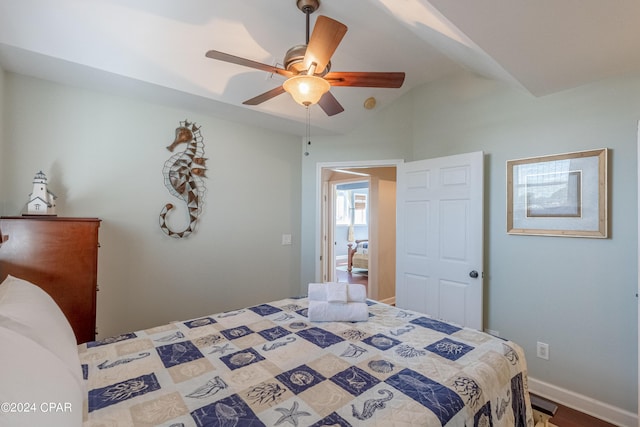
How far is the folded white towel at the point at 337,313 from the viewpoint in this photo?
5.55 ft

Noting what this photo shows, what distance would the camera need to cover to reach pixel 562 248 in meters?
2.17

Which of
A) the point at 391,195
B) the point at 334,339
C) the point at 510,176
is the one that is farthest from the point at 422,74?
the point at 334,339

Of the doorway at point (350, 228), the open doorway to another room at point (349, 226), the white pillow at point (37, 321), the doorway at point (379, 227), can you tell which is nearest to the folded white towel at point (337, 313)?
the white pillow at point (37, 321)

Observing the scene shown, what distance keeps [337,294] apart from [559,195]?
181 cm

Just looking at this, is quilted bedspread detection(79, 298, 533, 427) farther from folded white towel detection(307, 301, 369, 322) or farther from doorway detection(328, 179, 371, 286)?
doorway detection(328, 179, 371, 286)

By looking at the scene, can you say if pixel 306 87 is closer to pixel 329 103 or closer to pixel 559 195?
pixel 329 103

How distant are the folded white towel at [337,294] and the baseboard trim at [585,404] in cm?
179

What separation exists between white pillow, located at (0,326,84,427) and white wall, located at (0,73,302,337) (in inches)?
68.1

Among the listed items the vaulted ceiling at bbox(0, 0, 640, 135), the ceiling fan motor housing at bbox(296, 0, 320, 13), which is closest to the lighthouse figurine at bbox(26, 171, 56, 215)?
the vaulted ceiling at bbox(0, 0, 640, 135)

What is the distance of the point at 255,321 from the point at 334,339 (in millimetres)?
498

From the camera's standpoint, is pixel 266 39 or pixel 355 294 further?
pixel 266 39

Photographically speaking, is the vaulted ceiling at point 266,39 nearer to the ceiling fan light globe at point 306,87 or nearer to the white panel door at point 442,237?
the ceiling fan light globe at point 306,87

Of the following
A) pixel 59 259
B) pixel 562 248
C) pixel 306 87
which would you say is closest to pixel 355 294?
pixel 306 87

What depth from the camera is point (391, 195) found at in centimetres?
456
